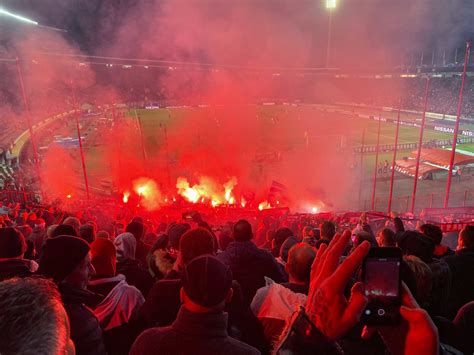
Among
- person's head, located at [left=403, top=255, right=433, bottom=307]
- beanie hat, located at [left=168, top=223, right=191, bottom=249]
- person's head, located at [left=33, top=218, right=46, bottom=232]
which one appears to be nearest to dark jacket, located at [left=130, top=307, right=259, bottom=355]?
person's head, located at [left=403, top=255, right=433, bottom=307]

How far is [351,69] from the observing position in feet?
181

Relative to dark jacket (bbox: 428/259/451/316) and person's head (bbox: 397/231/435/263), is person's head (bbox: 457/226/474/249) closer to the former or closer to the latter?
person's head (bbox: 397/231/435/263)

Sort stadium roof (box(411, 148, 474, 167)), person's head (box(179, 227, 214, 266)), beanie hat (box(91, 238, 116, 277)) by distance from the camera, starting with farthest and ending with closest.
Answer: stadium roof (box(411, 148, 474, 167)), beanie hat (box(91, 238, 116, 277)), person's head (box(179, 227, 214, 266))

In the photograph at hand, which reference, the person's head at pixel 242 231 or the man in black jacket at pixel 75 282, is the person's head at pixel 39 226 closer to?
the person's head at pixel 242 231

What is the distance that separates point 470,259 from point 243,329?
1.90 meters

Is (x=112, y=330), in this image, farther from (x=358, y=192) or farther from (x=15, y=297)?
(x=358, y=192)

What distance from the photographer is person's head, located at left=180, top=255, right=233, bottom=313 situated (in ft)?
4.84

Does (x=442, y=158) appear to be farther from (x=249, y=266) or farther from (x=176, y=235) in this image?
(x=249, y=266)

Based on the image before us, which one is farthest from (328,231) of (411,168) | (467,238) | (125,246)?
(411,168)

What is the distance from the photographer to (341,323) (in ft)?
3.29

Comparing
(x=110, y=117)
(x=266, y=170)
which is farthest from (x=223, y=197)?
(x=110, y=117)

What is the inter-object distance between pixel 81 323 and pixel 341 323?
135 centimetres

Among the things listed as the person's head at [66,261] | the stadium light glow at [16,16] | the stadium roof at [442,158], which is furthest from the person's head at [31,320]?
the stadium light glow at [16,16]

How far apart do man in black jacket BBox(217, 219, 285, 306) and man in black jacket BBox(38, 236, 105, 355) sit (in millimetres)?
1048
